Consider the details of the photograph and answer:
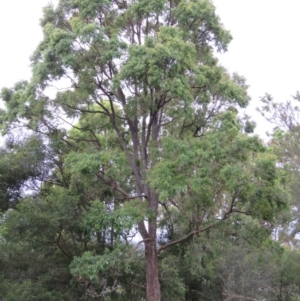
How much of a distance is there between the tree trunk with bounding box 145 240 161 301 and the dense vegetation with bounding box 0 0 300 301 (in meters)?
0.02

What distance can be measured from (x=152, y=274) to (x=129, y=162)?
105 inches

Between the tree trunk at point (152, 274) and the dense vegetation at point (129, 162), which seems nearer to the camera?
the dense vegetation at point (129, 162)

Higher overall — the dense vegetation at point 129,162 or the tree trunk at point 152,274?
the dense vegetation at point 129,162

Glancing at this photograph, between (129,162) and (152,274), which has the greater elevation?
(129,162)

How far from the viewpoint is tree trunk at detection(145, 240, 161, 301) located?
10.0 meters

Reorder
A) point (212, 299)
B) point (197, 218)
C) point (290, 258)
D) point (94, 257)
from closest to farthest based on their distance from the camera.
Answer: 1. point (94, 257)
2. point (197, 218)
3. point (212, 299)
4. point (290, 258)

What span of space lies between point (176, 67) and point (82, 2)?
2.99 m

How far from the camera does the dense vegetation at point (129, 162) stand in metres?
8.77

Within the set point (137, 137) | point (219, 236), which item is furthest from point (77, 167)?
point (219, 236)

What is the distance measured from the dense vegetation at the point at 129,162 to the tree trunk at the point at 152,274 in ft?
0.08

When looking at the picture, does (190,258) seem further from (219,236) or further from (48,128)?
(48,128)

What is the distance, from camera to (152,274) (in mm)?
10109

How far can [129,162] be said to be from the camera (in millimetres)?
10602

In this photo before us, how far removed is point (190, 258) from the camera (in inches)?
450
